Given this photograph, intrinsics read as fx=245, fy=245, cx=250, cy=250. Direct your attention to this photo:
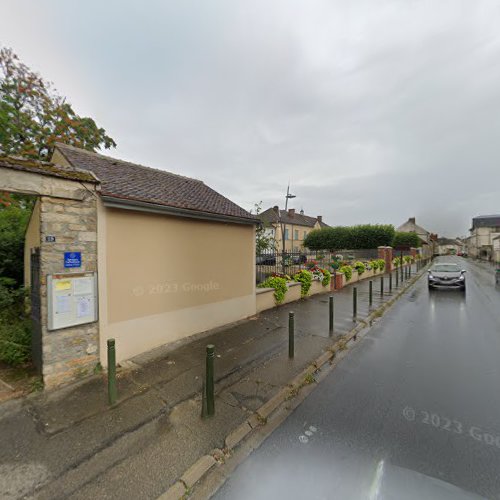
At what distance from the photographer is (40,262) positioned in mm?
3633

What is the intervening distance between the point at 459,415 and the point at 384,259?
19.7 meters

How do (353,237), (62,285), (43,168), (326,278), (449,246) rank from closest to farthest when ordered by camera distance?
(43,168) → (62,285) → (326,278) → (353,237) → (449,246)

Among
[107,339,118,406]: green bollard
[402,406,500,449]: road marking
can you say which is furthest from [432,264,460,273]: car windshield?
[107,339,118,406]: green bollard

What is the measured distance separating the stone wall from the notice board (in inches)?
3.5

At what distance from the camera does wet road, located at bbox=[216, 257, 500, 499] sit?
2258 millimetres

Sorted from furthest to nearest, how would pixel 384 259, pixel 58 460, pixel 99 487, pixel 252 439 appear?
pixel 384 259
pixel 252 439
pixel 58 460
pixel 99 487

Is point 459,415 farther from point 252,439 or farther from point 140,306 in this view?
point 140,306

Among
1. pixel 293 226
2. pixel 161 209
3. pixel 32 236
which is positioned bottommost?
pixel 32 236

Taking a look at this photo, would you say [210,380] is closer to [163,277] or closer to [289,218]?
[163,277]

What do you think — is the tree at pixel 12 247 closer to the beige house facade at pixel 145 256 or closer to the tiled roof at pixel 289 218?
the beige house facade at pixel 145 256

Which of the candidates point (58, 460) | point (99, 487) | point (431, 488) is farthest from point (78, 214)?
point (431, 488)

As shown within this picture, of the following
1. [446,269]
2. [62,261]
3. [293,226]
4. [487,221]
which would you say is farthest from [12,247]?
[487,221]

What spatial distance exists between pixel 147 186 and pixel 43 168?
2.24 m

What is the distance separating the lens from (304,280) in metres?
10.1
